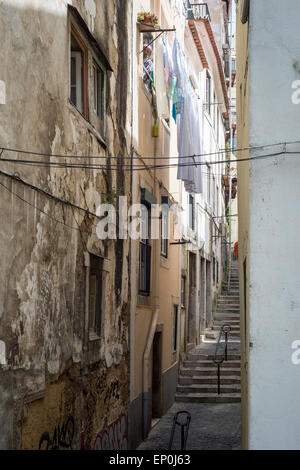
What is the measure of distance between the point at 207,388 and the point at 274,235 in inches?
401

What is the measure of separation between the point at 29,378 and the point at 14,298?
0.91 metres

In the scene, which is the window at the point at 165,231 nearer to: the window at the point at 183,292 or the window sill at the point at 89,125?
the window at the point at 183,292

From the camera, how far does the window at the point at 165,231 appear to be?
51.1ft

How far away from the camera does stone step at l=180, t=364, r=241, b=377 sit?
16.9 metres

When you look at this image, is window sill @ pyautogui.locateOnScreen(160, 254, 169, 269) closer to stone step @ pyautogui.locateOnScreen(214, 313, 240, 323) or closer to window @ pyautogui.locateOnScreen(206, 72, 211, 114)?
stone step @ pyautogui.locateOnScreen(214, 313, 240, 323)

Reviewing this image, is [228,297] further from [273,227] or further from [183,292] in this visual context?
[273,227]

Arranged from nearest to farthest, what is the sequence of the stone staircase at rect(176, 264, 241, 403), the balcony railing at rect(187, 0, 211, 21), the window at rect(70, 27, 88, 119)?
1. the window at rect(70, 27, 88, 119)
2. the stone staircase at rect(176, 264, 241, 403)
3. the balcony railing at rect(187, 0, 211, 21)

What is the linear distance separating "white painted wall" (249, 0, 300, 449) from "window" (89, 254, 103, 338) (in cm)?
328

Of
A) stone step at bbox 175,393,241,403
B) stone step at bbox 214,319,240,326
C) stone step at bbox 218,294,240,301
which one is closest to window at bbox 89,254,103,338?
stone step at bbox 175,393,241,403

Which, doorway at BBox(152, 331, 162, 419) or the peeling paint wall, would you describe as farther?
doorway at BBox(152, 331, 162, 419)

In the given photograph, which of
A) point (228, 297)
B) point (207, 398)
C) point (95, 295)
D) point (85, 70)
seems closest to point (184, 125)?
point (85, 70)

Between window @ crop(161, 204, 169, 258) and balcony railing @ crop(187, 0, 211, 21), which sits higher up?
balcony railing @ crop(187, 0, 211, 21)

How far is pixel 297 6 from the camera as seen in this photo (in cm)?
699

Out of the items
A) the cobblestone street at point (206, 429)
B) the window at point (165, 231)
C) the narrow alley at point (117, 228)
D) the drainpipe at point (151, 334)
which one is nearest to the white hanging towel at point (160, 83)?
the narrow alley at point (117, 228)
